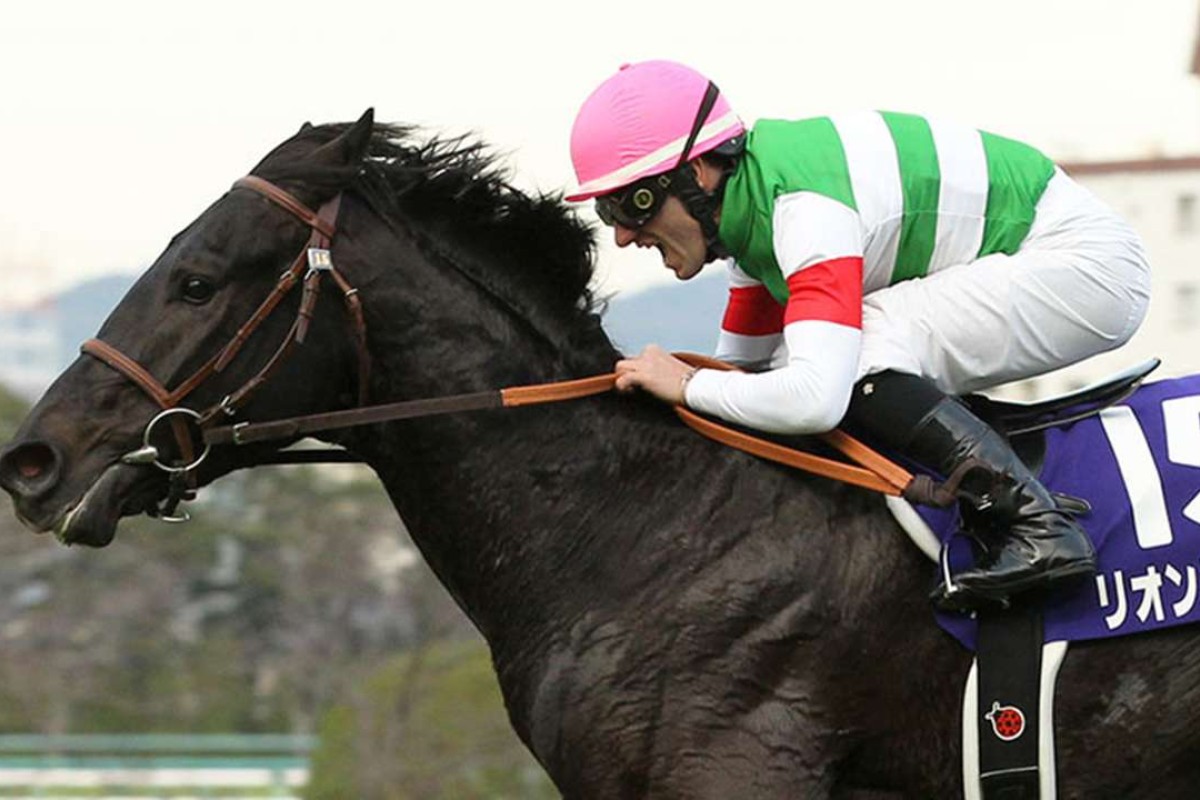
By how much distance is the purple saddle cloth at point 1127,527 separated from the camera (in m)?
4.45

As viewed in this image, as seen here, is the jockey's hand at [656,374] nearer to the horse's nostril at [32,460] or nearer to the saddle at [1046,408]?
the saddle at [1046,408]

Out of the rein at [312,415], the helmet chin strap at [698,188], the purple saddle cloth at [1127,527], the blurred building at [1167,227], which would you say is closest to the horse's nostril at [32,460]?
the rein at [312,415]

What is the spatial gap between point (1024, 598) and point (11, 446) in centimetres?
216

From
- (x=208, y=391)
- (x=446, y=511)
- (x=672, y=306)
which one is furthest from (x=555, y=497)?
(x=672, y=306)

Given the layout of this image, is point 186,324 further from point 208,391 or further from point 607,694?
point 607,694

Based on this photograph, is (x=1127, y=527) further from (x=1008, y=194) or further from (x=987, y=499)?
(x=1008, y=194)

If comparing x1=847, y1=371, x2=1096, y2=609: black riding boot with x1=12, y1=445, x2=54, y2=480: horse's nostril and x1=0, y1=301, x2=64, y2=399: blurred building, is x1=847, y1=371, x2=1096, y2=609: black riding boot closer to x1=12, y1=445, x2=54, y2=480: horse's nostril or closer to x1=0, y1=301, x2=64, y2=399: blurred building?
x1=12, y1=445, x2=54, y2=480: horse's nostril

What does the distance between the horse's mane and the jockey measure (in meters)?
0.18

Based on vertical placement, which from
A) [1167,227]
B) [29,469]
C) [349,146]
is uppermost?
[349,146]

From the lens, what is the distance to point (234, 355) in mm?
4535

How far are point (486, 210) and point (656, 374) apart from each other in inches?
22.3

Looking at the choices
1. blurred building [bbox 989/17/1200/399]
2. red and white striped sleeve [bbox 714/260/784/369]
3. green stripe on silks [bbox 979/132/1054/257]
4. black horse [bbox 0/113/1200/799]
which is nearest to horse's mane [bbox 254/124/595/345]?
black horse [bbox 0/113/1200/799]

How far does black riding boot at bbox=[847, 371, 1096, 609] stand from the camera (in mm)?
4324

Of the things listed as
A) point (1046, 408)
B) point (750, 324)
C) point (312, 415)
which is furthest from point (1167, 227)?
point (312, 415)
